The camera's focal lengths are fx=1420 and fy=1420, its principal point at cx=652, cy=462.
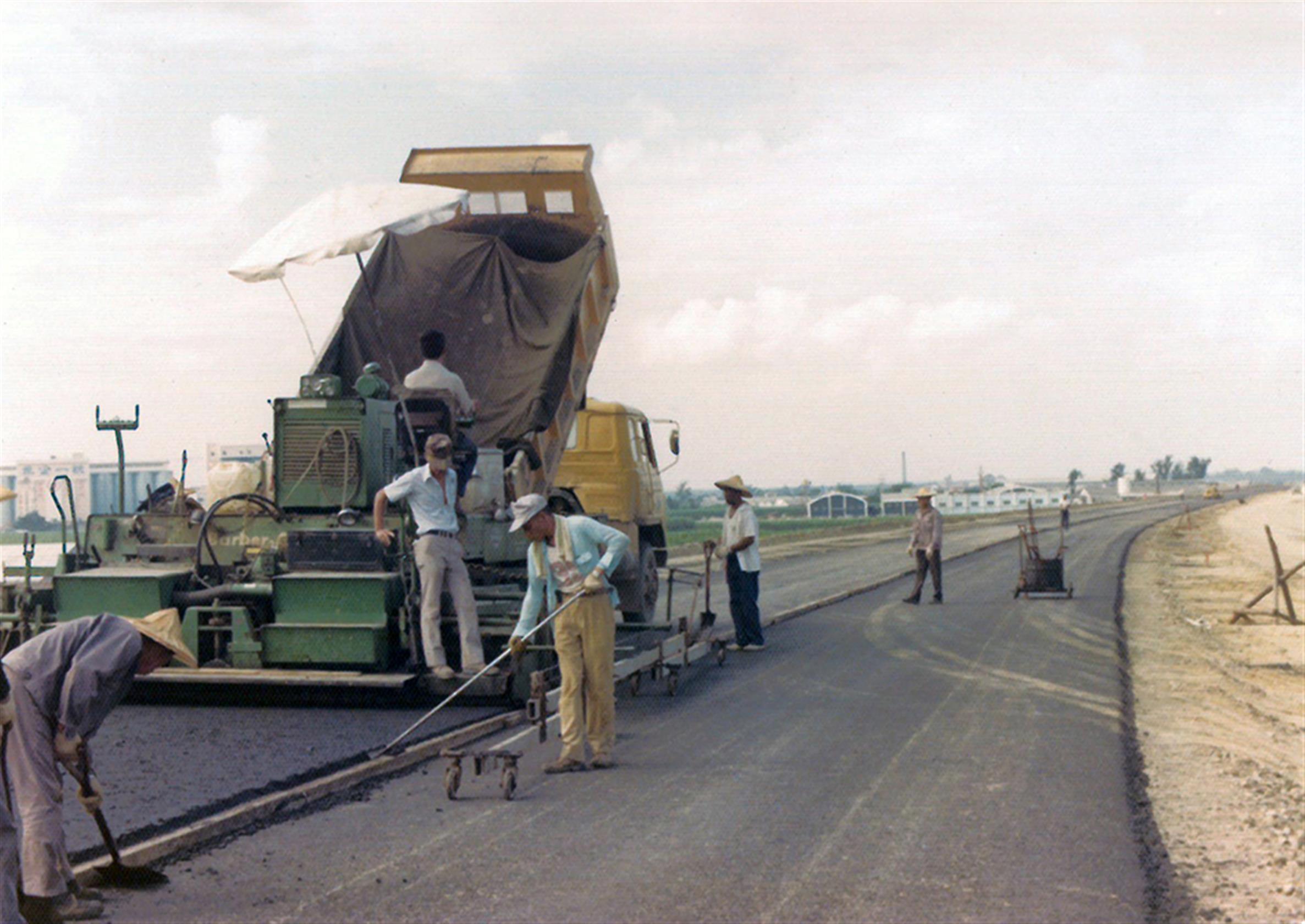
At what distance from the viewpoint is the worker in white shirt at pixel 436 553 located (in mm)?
10602

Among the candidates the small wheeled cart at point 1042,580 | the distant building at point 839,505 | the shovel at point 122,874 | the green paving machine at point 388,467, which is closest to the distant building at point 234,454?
the green paving machine at point 388,467

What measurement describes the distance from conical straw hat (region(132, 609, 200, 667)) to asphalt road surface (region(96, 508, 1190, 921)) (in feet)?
3.49

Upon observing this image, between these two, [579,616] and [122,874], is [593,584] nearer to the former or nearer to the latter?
[579,616]

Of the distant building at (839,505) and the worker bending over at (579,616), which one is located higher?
the distant building at (839,505)

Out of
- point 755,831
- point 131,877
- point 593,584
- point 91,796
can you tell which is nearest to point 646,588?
point 593,584

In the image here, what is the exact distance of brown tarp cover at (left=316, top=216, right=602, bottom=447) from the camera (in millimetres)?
13180

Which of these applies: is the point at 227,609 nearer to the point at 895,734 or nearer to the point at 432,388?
the point at 432,388

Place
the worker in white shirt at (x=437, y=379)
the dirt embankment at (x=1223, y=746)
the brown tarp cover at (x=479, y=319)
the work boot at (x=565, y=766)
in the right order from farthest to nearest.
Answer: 1. the brown tarp cover at (x=479, y=319)
2. the worker in white shirt at (x=437, y=379)
3. the work boot at (x=565, y=766)
4. the dirt embankment at (x=1223, y=746)

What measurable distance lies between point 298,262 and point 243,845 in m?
6.11

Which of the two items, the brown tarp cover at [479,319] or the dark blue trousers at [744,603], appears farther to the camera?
the dark blue trousers at [744,603]

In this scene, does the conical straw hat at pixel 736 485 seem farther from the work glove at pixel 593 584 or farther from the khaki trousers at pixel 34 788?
the khaki trousers at pixel 34 788

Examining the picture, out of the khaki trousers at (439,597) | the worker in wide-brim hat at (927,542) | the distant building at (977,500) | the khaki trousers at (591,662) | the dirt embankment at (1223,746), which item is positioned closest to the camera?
the dirt embankment at (1223,746)

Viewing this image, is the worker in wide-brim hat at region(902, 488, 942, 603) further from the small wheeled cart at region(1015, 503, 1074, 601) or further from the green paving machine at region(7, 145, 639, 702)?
the green paving machine at region(7, 145, 639, 702)

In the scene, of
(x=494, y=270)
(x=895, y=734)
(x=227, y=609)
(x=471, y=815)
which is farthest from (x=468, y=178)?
(x=471, y=815)
